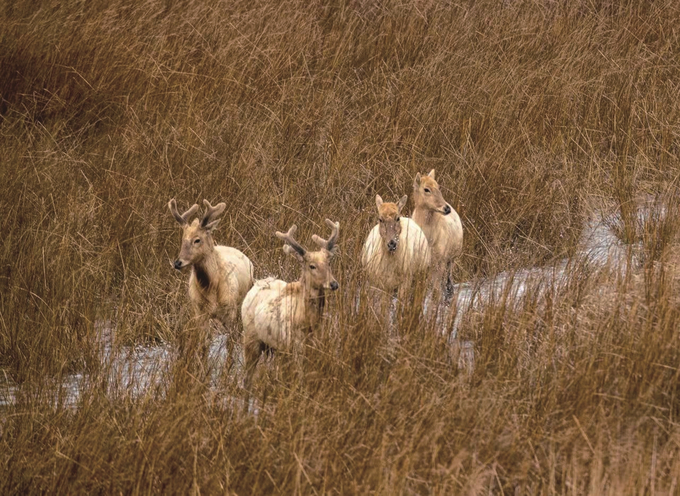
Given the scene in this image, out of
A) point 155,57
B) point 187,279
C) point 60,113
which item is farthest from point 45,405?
point 155,57

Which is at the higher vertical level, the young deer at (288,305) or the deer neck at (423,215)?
the young deer at (288,305)

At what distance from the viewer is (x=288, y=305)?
5.60 metres

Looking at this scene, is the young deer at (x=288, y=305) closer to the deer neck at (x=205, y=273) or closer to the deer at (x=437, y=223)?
the deer neck at (x=205, y=273)

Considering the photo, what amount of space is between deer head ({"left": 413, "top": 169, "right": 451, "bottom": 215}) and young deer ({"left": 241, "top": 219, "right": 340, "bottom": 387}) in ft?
4.36

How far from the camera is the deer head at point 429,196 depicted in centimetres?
694

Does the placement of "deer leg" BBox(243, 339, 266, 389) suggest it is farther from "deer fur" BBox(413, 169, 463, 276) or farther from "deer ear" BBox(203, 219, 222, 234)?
"deer fur" BBox(413, 169, 463, 276)

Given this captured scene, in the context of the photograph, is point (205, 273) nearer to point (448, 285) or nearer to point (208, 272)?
point (208, 272)

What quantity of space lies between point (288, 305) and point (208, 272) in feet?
2.51

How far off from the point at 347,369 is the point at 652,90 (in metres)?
4.72

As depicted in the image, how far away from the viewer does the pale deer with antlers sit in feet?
20.2

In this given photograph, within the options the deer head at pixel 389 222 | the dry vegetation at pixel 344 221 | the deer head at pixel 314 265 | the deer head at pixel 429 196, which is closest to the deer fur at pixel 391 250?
the deer head at pixel 389 222

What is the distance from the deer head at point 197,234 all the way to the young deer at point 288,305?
1.68ft

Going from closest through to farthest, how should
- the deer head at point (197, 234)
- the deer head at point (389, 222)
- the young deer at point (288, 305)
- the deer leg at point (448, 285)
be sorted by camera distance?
1. the young deer at point (288, 305)
2. the deer head at point (197, 234)
3. the deer head at point (389, 222)
4. the deer leg at point (448, 285)

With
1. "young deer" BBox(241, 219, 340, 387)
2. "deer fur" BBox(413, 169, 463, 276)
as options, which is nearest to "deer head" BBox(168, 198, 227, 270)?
"young deer" BBox(241, 219, 340, 387)
